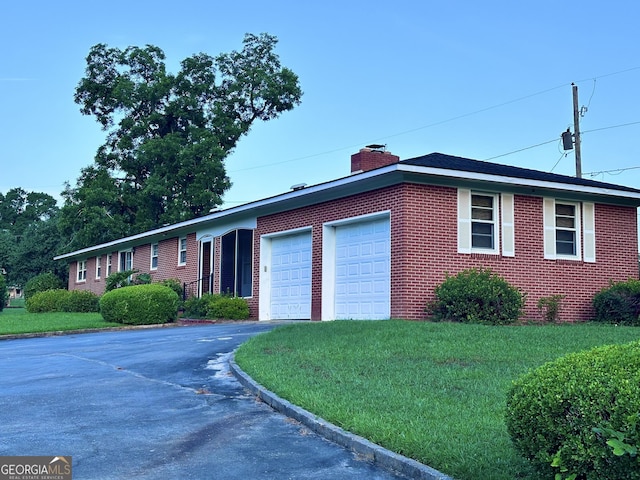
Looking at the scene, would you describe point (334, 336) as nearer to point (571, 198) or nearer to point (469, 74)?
point (571, 198)

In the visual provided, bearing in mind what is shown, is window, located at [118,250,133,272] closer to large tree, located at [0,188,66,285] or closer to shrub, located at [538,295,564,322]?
large tree, located at [0,188,66,285]

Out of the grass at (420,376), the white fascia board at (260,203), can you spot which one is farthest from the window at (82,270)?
the grass at (420,376)

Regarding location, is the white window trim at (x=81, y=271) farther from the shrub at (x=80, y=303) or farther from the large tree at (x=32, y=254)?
the large tree at (x=32, y=254)

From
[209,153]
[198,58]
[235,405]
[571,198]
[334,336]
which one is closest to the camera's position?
[235,405]

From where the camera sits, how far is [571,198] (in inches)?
740

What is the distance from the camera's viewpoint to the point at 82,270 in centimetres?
4066

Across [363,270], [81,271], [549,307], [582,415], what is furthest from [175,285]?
[582,415]

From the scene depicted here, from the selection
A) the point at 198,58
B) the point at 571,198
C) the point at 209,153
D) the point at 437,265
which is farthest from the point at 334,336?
the point at 198,58

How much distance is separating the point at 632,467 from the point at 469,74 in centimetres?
1873

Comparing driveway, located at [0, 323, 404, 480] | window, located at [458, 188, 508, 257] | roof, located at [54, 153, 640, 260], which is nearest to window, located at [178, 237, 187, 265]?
roof, located at [54, 153, 640, 260]

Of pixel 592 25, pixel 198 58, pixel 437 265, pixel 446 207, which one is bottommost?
pixel 437 265

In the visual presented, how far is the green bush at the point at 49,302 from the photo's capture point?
32.4 m

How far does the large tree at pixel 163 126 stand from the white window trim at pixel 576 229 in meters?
26.2

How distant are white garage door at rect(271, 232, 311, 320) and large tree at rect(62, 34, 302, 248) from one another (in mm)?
20411
